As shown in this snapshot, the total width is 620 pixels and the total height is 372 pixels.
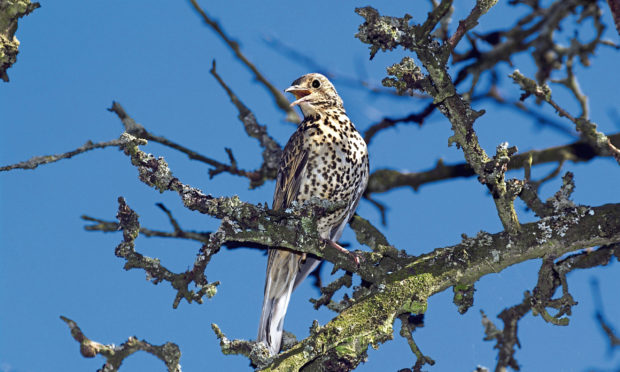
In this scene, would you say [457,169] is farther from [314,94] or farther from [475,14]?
[475,14]

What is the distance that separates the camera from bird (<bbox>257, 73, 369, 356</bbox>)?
205 inches

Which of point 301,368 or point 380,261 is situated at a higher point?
point 380,261

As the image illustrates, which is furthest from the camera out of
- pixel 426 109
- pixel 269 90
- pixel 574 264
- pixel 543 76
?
pixel 269 90

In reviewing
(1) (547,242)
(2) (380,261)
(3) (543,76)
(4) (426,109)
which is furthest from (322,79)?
(3) (543,76)

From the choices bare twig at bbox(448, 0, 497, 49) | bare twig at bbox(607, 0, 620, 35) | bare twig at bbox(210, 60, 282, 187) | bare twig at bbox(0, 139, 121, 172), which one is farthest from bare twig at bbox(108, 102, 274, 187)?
bare twig at bbox(607, 0, 620, 35)

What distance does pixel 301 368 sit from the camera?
363 centimetres

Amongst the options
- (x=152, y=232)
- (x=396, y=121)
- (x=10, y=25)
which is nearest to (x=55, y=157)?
(x=10, y=25)

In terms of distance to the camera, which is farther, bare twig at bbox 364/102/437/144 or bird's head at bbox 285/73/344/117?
bird's head at bbox 285/73/344/117

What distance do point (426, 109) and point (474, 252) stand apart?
153 cm

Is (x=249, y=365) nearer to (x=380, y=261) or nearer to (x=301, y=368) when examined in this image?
(x=301, y=368)

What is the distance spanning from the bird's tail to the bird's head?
1.32m

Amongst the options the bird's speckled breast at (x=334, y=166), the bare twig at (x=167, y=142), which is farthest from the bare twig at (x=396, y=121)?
the bare twig at (x=167, y=142)

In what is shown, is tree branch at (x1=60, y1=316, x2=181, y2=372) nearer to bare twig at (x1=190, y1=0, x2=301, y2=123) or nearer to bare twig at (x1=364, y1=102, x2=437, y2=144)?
bare twig at (x1=364, y1=102, x2=437, y2=144)

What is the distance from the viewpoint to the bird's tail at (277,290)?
4.87 meters
